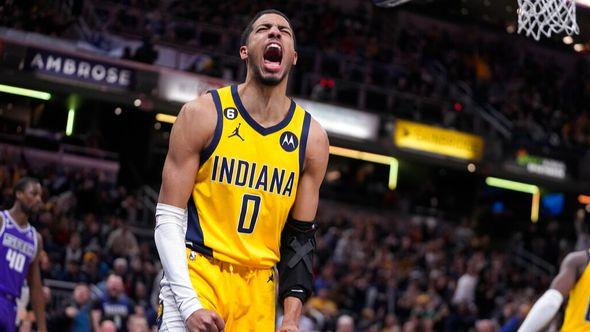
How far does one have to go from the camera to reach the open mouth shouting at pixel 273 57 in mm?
4680

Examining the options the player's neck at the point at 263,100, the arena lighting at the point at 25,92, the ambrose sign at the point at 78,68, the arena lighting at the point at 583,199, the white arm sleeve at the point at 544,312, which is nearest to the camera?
the player's neck at the point at 263,100

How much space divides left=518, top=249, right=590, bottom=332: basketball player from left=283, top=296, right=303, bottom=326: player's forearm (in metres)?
2.35

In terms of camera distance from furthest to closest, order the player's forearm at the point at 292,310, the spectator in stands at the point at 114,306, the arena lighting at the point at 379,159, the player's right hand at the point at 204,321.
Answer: the arena lighting at the point at 379,159
the spectator in stands at the point at 114,306
the player's forearm at the point at 292,310
the player's right hand at the point at 204,321

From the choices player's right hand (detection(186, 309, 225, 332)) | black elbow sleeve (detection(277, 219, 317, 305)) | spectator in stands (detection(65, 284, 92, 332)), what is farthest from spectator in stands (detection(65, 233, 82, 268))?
player's right hand (detection(186, 309, 225, 332))

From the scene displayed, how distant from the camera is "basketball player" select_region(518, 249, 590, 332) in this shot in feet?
21.3

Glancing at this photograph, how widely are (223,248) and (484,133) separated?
75.5ft

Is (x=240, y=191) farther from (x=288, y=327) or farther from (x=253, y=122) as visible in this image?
(x=288, y=327)

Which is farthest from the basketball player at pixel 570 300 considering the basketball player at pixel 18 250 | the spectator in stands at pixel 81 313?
the spectator in stands at pixel 81 313

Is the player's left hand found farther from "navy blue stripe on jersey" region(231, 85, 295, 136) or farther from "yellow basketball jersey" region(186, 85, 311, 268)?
"navy blue stripe on jersey" region(231, 85, 295, 136)

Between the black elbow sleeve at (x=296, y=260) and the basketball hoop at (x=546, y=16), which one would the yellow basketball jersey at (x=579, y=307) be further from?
the black elbow sleeve at (x=296, y=260)

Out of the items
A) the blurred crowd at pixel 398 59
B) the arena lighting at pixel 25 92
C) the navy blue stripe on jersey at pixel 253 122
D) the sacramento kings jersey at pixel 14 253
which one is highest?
the blurred crowd at pixel 398 59

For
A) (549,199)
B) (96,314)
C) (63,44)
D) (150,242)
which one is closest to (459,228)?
(549,199)

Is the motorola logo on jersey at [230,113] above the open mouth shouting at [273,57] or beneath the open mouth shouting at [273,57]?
beneath

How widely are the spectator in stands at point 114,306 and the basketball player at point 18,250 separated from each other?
13.1 feet
